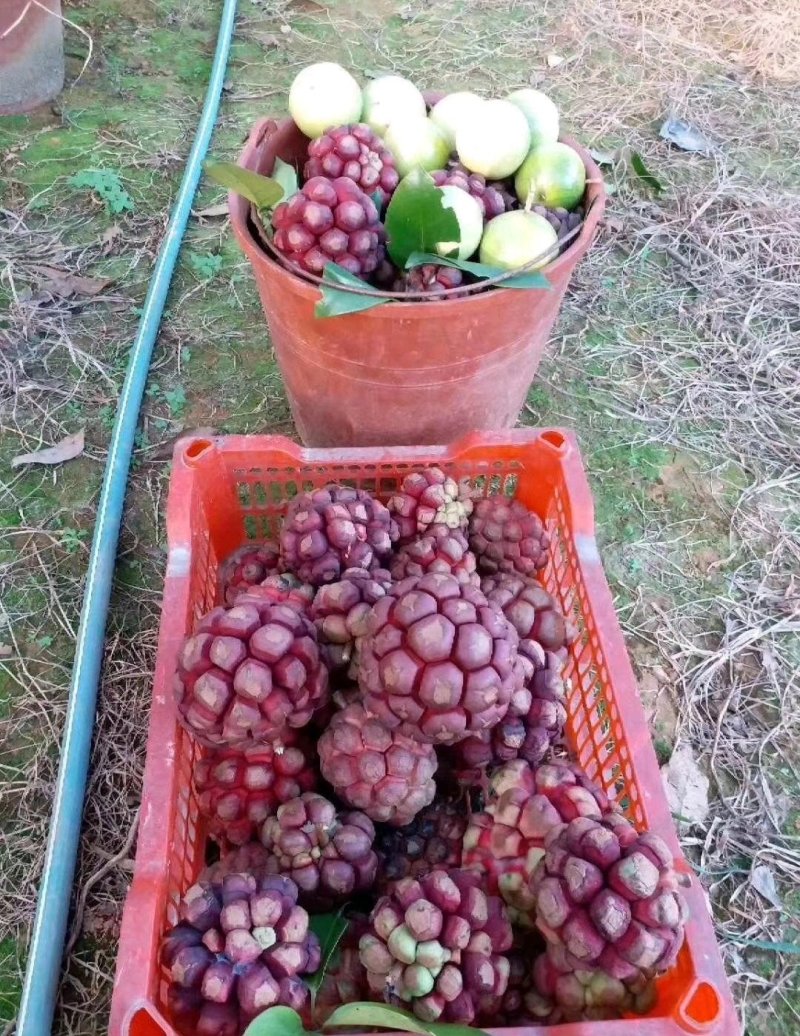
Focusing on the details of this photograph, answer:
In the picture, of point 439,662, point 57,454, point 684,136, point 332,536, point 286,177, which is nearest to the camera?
point 439,662

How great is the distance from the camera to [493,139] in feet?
4.79

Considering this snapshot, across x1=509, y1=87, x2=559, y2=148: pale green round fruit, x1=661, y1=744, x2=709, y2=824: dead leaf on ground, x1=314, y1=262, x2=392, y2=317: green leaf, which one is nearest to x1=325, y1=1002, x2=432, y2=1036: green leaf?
x1=661, y1=744, x2=709, y2=824: dead leaf on ground

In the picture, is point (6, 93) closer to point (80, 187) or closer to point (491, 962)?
point (80, 187)

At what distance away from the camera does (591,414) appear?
6.63 ft

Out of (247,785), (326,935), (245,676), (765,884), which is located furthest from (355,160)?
(765,884)

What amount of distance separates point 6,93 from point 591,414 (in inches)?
84.0

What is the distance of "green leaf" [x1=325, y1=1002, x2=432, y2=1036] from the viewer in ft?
2.57

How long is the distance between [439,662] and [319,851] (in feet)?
0.97

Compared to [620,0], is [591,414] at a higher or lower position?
lower

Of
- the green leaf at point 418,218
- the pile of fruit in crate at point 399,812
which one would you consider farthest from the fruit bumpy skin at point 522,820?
the green leaf at point 418,218

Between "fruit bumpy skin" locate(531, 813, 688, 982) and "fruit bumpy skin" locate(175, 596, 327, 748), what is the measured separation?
0.35 meters

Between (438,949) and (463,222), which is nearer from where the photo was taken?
(438,949)

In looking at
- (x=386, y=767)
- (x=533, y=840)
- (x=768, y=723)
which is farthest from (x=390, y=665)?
(x=768, y=723)

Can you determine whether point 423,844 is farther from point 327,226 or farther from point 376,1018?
point 327,226
